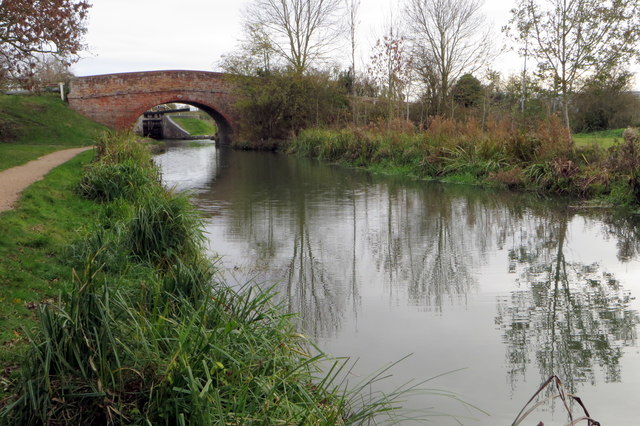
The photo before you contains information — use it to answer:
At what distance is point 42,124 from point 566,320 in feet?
85.6

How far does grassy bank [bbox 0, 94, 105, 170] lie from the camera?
78.0 feet

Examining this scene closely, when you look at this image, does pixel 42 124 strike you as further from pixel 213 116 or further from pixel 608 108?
pixel 608 108

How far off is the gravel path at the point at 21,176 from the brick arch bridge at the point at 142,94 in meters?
16.8

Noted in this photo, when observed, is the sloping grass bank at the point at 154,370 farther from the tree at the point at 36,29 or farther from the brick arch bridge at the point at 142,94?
the brick arch bridge at the point at 142,94

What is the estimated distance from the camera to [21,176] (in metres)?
11.7

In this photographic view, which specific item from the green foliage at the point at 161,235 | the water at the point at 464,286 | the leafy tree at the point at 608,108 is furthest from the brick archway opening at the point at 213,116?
the green foliage at the point at 161,235

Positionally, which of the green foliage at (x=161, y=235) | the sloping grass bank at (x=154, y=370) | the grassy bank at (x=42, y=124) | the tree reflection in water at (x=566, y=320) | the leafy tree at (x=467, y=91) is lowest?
the tree reflection in water at (x=566, y=320)

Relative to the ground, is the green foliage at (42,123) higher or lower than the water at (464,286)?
higher

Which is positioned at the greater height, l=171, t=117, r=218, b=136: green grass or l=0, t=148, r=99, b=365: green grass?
l=171, t=117, r=218, b=136: green grass

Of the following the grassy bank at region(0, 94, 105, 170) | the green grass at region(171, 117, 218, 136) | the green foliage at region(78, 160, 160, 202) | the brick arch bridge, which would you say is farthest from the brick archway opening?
the green foliage at region(78, 160, 160, 202)

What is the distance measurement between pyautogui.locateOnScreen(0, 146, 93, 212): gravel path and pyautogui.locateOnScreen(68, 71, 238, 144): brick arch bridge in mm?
16780

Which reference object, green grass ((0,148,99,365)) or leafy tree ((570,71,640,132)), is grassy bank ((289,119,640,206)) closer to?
green grass ((0,148,99,365))

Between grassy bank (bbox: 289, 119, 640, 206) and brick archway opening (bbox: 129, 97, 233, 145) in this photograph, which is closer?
grassy bank (bbox: 289, 119, 640, 206)

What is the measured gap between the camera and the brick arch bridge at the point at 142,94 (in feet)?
107
